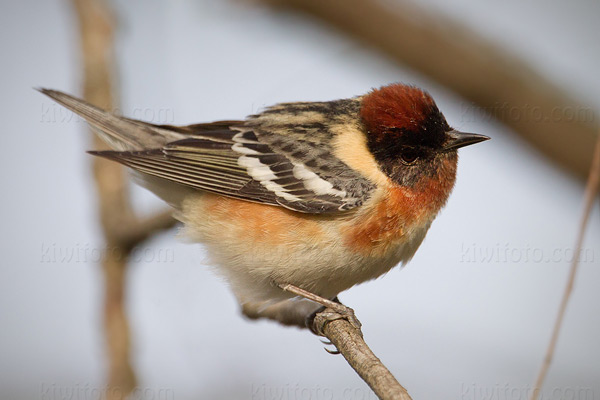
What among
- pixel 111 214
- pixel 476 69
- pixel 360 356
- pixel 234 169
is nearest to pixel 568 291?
Answer: pixel 360 356

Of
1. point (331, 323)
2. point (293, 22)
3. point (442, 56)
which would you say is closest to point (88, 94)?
point (293, 22)

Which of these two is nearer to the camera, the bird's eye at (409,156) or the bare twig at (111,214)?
the bird's eye at (409,156)

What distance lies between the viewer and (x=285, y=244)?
16.1ft

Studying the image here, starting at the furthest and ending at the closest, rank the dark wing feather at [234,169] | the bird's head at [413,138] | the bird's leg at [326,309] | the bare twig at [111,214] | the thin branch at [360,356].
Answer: the bare twig at [111,214]
the dark wing feather at [234,169]
the bird's head at [413,138]
the bird's leg at [326,309]
the thin branch at [360,356]

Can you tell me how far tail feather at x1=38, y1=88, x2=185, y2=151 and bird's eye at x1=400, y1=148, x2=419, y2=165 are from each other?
73.8 inches

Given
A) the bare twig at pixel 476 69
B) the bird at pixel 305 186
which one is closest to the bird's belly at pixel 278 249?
the bird at pixel 305 186

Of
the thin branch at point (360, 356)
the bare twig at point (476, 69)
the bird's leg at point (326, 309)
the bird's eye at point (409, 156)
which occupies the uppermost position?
the bare twig at point (476, 69)

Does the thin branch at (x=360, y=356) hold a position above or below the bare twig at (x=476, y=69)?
below

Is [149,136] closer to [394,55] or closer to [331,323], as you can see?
[331,323]

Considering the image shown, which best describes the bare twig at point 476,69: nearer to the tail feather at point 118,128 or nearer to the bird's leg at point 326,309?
the tail feather at point 118,128

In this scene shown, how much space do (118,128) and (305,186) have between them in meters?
1.65

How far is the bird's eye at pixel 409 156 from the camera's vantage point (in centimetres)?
498

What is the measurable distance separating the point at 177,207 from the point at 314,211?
1269mm

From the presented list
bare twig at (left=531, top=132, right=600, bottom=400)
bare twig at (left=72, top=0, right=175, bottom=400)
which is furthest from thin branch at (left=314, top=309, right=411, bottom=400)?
bare twig at (left=72, top=0, right=175, bottom=400)
